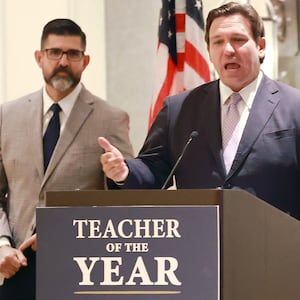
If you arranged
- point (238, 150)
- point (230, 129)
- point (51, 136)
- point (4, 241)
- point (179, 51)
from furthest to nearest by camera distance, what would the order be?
1. point (179, 51)
2. point (51, 136)
3. point (4, 241)
4. point (230, 129)
5. point (238, 150)

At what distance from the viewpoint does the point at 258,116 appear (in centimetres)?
293

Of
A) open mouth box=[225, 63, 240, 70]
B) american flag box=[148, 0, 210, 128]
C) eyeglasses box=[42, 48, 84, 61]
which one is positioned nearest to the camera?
open mouth box=[225, 63, 240, 70]

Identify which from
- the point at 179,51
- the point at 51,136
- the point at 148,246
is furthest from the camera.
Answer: the point at 179,51

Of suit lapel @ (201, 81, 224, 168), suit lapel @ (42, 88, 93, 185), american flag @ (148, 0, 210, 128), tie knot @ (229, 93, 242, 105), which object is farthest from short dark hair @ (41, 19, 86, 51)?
tie knot @ (229, 93, 242, 105)

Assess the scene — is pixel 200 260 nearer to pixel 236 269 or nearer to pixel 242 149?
pixel 236 269

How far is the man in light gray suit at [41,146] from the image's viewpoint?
3.53m

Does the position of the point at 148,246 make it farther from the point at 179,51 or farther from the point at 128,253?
the point at 179,51

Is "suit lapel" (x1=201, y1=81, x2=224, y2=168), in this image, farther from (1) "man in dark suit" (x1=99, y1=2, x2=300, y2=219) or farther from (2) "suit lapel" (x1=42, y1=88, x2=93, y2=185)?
(2) "suit lapel" (x1=42, y1=88, x2=93, y2=185)

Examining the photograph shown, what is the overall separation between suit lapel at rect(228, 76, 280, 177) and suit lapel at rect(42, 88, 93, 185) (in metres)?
1.04

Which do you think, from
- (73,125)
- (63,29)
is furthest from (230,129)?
(63,29)

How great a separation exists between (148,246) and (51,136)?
5.85 ft

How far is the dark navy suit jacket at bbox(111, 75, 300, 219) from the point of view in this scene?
2.85 m

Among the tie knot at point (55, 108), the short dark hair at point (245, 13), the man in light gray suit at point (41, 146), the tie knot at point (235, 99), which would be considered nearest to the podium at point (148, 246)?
the tie knot at point (235, 99)

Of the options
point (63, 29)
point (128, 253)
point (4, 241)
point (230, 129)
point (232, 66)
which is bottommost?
point (4, 241)
